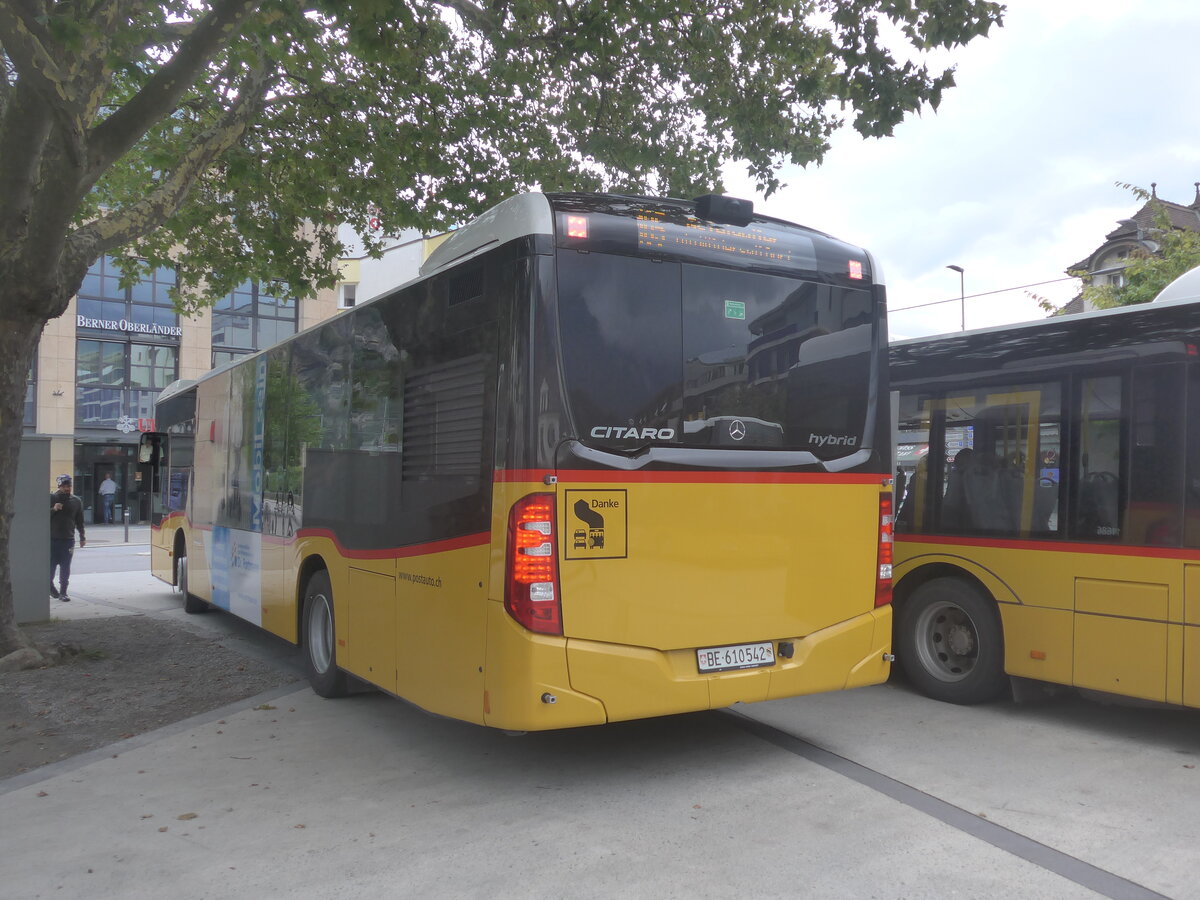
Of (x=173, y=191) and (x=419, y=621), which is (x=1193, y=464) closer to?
(x=419, y=621)

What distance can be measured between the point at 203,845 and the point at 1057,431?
19.2 ft

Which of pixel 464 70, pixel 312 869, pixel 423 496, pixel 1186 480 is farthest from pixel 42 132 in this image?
pixel 1186 480

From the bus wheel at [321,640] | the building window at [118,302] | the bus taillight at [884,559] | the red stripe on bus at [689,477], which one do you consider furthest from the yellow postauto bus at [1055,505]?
the building window at [118,302]

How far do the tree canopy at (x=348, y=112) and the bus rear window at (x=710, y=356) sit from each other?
2530 mm

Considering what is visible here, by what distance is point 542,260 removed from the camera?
16.2ft

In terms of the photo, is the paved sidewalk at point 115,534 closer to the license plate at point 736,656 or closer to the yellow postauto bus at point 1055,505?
the yellow postauto bus at point 1055,505

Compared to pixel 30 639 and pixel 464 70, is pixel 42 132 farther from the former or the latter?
pixel 464 70

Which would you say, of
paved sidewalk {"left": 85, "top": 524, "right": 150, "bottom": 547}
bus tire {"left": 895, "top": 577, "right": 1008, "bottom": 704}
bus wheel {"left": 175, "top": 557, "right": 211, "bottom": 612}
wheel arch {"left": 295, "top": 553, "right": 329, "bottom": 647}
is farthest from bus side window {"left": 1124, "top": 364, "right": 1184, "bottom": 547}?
paved sidewalk {"left": 85, "top": 524, "right": 150, "bottom": 547}

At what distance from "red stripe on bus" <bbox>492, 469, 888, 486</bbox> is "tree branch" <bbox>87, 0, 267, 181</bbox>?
3.92m

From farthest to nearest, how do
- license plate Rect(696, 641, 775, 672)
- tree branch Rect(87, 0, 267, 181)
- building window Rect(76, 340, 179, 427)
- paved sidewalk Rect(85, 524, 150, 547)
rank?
1. building window Rect(76, 340, 179, 427)
2. paved sidewalk Rect(85, 524, 150, 547)
3. tree branch Rect(87, 0, 267, 181)
4. license plate Rect(696, 641, 775, 672)

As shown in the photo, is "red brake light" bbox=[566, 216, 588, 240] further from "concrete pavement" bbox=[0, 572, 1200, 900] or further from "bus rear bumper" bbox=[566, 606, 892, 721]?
"concrete pavement" bbox=[0, 572, 1200, 900]

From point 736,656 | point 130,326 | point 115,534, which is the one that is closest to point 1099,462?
point 736,656

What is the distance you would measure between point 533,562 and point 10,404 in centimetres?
652

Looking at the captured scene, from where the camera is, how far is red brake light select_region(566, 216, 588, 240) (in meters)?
5.04
